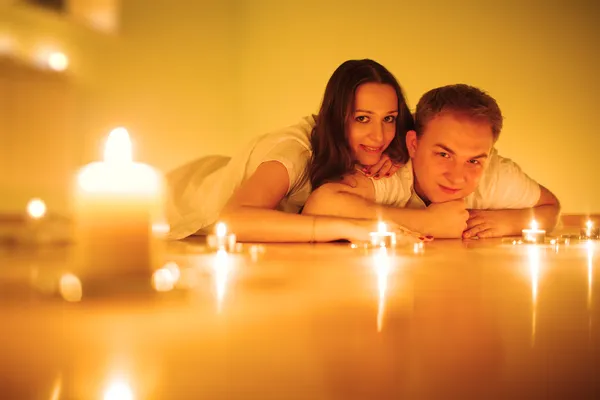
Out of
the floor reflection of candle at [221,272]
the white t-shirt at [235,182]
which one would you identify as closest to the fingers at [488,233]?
the white t-shirt at [235,182]

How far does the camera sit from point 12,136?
2678mm

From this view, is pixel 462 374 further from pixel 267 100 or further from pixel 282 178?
pixel 267 100

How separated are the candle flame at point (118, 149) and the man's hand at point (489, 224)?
1.17 meters

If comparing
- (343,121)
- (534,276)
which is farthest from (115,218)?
(343,121)

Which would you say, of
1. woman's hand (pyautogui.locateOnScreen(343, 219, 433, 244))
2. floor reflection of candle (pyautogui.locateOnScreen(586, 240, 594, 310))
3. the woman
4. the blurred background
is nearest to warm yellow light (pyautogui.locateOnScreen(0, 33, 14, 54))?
the blurred background

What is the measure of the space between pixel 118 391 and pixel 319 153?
1356 millimetres

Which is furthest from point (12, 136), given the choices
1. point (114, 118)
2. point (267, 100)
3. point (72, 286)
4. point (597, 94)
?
point (597, 94)

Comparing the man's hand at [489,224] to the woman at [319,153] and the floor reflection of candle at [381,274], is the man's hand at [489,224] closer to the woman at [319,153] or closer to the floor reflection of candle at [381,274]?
the woman at [319,153]

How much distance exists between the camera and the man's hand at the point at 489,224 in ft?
5.04

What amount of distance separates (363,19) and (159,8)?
1253 millimetres

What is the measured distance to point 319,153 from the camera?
62.1 inches

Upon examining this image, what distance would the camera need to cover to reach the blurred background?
2.72 m

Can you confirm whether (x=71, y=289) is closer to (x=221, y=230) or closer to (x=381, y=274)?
(x=381, y=274)

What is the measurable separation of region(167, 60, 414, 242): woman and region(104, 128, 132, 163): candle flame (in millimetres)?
817
